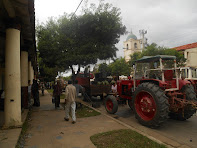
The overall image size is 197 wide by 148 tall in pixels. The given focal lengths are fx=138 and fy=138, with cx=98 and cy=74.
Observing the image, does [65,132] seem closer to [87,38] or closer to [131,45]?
[87,38]

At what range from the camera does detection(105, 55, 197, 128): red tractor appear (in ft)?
14.9

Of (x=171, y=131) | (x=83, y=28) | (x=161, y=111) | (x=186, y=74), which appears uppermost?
(x=83, y=28)

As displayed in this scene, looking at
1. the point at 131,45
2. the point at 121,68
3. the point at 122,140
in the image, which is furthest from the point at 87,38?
the point at 131,45

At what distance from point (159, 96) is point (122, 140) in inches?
74.5

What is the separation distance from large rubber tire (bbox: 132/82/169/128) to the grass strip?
92 cm

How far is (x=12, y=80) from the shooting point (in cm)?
470

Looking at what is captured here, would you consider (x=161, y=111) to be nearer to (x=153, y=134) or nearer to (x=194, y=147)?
(x=153, y=134)

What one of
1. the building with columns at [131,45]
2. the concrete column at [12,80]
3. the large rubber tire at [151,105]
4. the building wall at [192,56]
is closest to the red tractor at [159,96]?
the large rubber tire at [151,105]

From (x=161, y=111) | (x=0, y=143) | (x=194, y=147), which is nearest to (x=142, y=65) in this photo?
(x=161, y=111)

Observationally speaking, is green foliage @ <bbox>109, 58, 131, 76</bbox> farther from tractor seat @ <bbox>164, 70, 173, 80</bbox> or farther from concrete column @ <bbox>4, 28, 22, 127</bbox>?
concrete column @ <bbox>4, 28, 22, 127</bbox>

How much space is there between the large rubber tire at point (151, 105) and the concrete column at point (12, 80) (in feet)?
14.3

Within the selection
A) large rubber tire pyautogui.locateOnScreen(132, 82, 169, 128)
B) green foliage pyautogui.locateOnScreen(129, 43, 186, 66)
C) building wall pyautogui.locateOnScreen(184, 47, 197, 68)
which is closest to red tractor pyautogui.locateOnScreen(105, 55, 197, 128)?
large rubber tire pyautogui.locateOnScreen(132, 82, 169, 128)

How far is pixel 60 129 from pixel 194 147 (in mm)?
3974

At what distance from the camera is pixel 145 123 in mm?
5008
